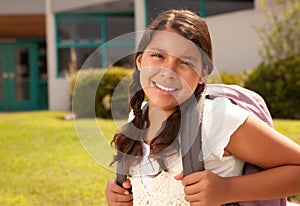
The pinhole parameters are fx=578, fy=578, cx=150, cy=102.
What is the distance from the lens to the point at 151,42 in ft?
6.48

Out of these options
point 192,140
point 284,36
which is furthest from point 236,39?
point 192,140

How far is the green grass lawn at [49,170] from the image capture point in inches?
199

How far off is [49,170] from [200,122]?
15.6 ft

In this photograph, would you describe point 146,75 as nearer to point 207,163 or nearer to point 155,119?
point 155,119

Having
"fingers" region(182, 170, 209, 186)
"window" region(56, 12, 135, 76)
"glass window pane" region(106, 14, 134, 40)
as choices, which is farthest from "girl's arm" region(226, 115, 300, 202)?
"glass window pane" region(106, 14, 134, 40)

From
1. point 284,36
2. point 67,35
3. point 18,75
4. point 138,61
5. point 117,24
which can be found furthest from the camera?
point 18,75

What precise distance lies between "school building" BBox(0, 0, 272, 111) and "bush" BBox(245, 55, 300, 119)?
209 cm

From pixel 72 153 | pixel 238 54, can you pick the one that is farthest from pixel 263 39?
pixel 72 153

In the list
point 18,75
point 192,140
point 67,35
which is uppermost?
point 192,140

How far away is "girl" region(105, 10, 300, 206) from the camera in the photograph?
6.06 feet

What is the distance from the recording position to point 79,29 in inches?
677

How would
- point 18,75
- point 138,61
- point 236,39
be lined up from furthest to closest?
point 18,75 → point 236,39 → point 138,61

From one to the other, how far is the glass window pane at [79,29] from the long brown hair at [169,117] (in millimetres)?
14987

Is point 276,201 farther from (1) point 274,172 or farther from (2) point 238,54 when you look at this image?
(2) point 238,54
